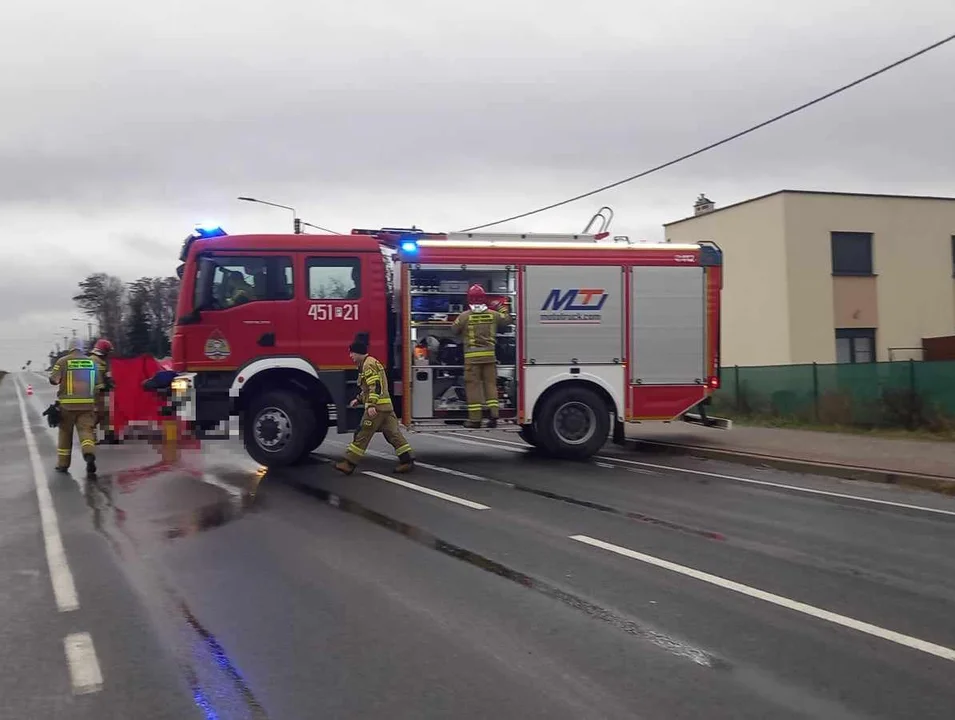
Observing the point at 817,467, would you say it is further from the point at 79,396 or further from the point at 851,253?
the point at 851,253

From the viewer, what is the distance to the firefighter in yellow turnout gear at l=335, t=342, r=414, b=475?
11.3m

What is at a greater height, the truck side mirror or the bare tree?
the bare tree

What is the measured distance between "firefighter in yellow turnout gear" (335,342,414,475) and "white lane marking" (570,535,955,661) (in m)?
4.32

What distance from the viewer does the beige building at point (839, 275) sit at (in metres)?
24.5

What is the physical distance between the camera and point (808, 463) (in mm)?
12500

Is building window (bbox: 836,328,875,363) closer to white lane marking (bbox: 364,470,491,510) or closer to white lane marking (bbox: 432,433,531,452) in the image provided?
white lane marking (bbox: 432,433,531,452)

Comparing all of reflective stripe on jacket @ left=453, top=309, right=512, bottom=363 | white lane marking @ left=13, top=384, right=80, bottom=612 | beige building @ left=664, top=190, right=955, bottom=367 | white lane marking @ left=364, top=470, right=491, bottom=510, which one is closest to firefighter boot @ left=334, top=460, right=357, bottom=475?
white lane marking @ left=364, top=470, right=491, bottom=510

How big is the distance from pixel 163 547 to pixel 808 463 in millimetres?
8563

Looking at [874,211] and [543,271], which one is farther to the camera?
[874,211]

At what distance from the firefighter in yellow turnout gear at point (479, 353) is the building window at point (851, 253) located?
15.4 metres

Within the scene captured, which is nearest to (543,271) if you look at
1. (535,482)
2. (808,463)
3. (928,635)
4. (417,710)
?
(535,482)

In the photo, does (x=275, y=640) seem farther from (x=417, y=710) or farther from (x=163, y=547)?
(x=163, y=547)

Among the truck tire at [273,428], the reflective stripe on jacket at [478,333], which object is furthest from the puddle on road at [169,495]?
the reflective stripe on jacket at [478,333]

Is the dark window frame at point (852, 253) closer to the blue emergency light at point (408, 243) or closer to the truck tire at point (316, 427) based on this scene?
the blue emergency light at point (408, 243)
